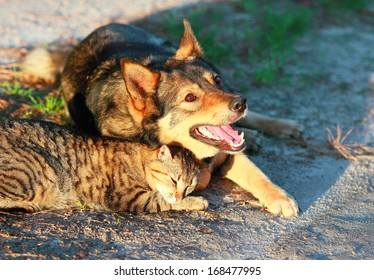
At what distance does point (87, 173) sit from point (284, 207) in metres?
1.79

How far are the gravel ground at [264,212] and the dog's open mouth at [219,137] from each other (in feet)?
1.90

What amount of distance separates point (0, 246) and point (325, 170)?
359cm

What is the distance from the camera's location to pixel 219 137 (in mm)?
5648

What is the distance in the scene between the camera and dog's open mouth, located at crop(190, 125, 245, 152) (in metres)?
5.57

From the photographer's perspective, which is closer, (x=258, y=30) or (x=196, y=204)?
(x=196, y=204)

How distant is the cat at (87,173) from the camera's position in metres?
5.23

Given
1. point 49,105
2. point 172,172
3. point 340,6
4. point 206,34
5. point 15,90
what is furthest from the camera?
point 340,6

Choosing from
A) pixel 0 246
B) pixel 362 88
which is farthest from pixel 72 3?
pixel 0 246

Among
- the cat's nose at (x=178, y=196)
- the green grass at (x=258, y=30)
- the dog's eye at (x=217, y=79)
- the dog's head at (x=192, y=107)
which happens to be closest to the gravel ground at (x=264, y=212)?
the cat's nose at (x=178, y=196)

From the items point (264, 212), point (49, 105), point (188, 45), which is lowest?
point (264, 212)

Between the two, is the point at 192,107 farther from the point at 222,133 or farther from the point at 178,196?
the point at 178,196

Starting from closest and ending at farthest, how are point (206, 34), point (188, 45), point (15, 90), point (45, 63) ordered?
point (188, 45)
point (15, 90)
point (45, 63)
point (206, 34)

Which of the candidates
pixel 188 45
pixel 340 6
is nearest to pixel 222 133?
pixel 188 45
